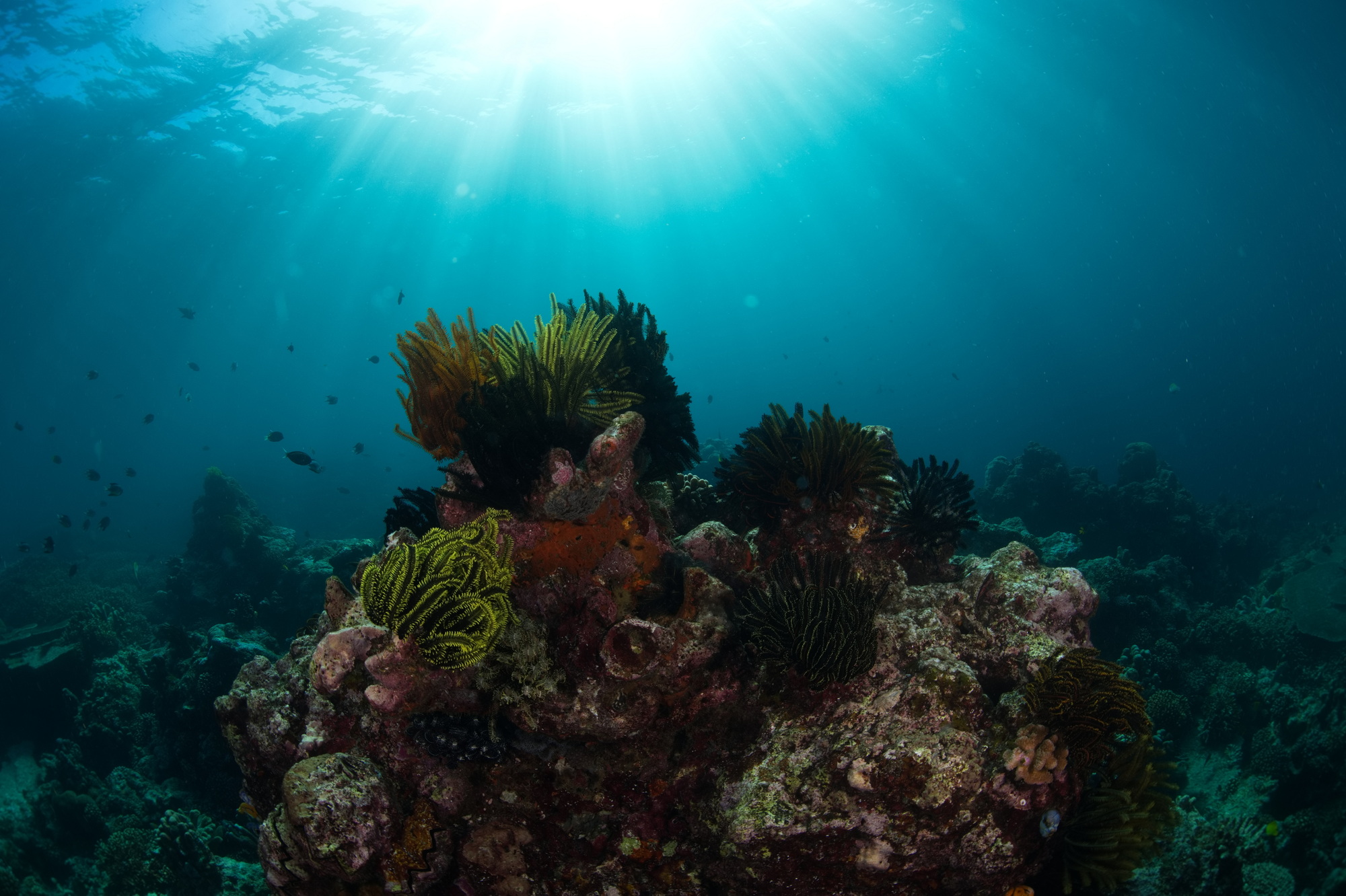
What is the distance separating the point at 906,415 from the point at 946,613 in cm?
14657

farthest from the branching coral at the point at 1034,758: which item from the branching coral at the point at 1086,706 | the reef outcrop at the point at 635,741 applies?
the branching coral at the point at 1086,706

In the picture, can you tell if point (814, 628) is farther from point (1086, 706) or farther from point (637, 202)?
point (637, 202)

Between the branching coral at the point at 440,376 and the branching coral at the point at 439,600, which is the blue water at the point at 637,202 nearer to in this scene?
the branching coral at the point at 440,376

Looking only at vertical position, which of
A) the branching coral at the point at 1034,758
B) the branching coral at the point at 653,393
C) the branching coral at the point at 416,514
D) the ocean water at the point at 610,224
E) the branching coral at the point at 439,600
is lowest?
the branching coral at the point at 1034,758

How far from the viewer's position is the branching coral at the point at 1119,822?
3.78m

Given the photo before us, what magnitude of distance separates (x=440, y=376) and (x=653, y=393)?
2.11m

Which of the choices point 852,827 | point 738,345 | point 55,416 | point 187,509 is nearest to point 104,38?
point 187,509

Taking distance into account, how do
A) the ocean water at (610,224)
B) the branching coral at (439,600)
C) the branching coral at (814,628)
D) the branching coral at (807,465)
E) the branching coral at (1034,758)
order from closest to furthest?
the branching coral at (1034,758) < the branching coral at (439,600) < the branching coral at (814,628) < the branching coral at (807,465) < the ocean water at (610,224)

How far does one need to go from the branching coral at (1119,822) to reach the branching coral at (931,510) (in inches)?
85.7

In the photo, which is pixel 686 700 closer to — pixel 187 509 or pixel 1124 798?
pixel 1124 798

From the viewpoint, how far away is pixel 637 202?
93.6m

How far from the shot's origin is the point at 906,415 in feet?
460

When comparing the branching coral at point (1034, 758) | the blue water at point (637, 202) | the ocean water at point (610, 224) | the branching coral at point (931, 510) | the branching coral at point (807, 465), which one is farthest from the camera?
the blue water at point (637, 202)

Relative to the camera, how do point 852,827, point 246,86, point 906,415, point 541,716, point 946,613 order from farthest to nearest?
point 906,415, point 246,86, point 946,613, point 541,716, point 852,827
